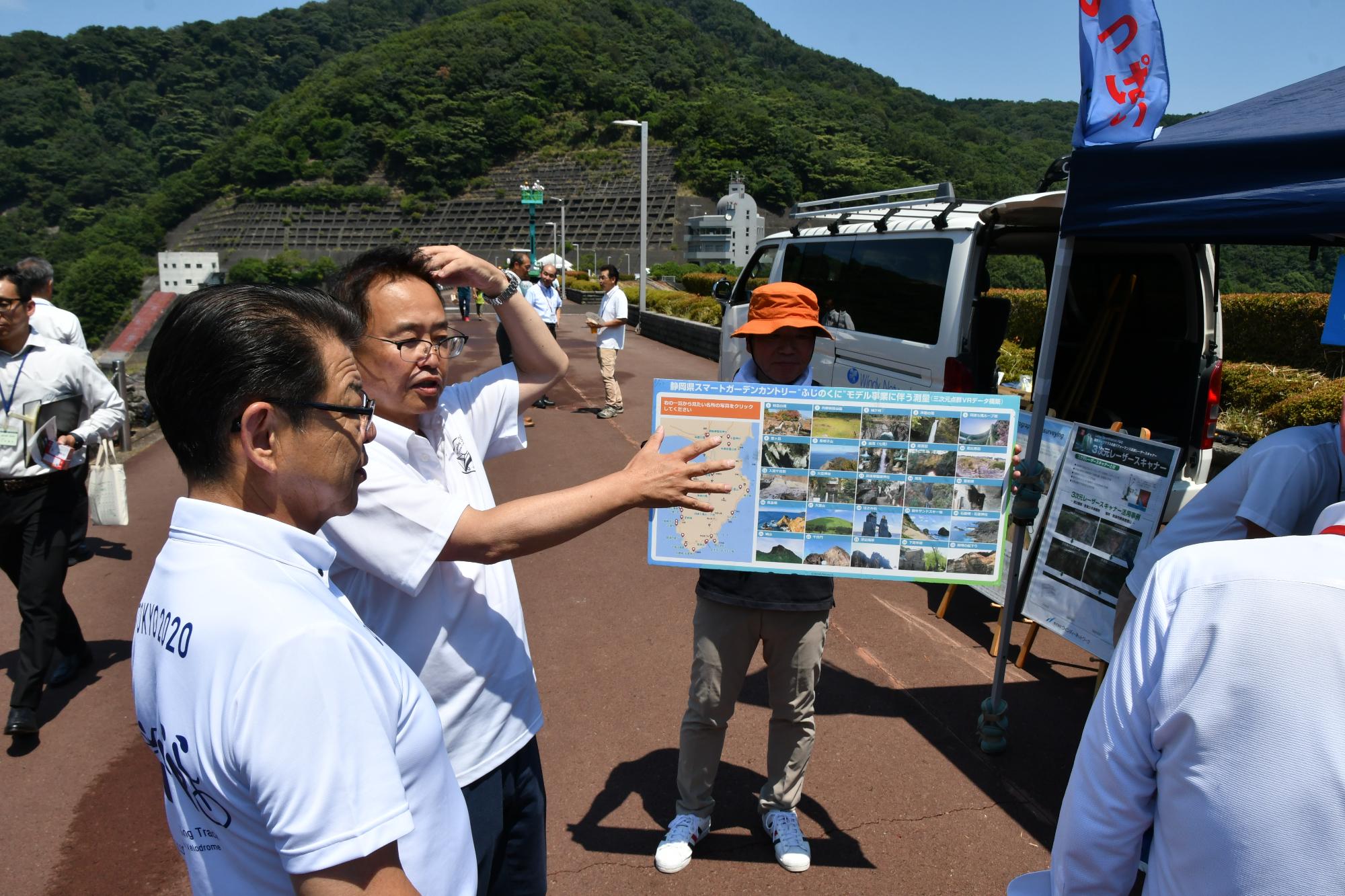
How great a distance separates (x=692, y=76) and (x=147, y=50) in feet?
363

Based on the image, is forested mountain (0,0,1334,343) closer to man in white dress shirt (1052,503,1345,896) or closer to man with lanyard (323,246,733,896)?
man with lanyard (323,246,733,896)

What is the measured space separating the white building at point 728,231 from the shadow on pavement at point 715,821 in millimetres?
74799

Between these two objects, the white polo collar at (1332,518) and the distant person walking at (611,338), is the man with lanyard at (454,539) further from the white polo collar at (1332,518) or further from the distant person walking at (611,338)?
the distant person walking at (611,338)

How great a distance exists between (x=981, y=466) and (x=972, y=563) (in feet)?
1.08

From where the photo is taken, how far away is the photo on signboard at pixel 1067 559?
407cm

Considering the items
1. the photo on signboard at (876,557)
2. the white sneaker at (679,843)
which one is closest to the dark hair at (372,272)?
the photo on signboard at (876,557)

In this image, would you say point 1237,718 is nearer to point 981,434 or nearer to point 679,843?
point 981,434

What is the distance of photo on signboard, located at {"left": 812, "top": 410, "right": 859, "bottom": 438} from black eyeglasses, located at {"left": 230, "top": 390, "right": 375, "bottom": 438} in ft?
5.27

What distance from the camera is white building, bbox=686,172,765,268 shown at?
78.4 m

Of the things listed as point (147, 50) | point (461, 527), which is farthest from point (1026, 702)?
point (147, 50)

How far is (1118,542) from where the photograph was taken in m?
3.90

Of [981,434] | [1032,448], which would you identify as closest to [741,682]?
[981,434]

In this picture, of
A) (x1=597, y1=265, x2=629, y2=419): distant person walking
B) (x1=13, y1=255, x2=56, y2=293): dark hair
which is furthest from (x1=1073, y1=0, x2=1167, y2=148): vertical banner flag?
(x1=597, y1=265, x2=629, y2=419): distant person walking

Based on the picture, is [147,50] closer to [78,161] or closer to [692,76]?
[78,161]
